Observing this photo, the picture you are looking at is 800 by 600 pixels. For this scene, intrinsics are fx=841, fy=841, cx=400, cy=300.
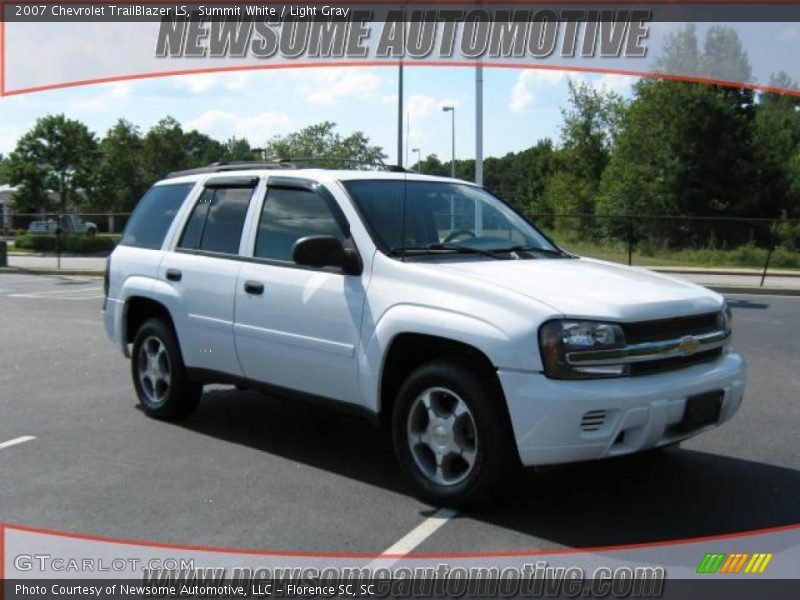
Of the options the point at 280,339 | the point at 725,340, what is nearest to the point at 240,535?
the point at 280,339

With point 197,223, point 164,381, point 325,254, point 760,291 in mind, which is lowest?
point 760,291

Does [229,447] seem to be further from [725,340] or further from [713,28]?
[713,28]

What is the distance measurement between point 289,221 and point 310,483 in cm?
171

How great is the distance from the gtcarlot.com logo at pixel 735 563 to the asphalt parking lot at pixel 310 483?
27 cm

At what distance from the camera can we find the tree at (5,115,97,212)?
4841cm

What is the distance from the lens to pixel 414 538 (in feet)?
13.7

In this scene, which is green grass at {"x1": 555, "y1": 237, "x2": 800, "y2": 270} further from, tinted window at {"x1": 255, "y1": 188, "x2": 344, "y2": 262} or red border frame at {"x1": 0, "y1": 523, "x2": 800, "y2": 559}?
red border frame at {"x1": 0, "y1": 523, "x2": 800, "y2": 559}

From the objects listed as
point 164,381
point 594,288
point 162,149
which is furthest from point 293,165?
point 162,149

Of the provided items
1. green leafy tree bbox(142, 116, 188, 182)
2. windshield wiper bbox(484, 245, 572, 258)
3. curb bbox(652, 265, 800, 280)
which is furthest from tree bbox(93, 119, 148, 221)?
windshield wiper bbox(484, 245, 572, 258)

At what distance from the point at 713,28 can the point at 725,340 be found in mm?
39807

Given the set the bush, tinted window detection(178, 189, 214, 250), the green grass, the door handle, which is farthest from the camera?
the bush

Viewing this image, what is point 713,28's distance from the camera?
4006cm

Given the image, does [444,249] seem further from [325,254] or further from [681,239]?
[681,239]

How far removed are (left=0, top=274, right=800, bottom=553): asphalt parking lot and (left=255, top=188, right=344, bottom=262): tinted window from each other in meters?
1.40
